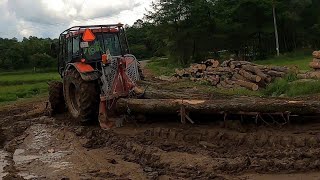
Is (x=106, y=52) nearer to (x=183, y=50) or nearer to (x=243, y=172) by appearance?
(x=243, y=172)

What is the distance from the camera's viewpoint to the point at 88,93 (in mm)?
10406

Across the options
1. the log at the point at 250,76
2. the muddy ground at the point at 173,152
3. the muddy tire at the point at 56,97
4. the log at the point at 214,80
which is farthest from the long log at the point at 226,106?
the log at the point at 214,80

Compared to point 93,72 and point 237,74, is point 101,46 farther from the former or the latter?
point 237,74

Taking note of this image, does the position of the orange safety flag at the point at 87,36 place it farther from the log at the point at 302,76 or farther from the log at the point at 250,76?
the log at the point at 302,76

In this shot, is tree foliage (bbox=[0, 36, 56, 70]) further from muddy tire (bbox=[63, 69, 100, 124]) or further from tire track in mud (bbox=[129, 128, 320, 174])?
tire track in mud (bbox=[129, 128, 320, 174])

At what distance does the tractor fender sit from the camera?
1046 cm

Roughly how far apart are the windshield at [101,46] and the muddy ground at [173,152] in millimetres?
2251

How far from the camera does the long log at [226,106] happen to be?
24.0 ft

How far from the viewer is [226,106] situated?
25.7ft

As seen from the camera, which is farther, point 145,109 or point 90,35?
point 90,35

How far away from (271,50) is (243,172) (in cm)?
4186

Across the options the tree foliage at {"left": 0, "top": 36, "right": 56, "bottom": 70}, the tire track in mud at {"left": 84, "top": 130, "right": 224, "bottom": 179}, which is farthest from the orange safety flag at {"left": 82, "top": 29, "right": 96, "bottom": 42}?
the tree foliage at {"left": 0, "top": 36, "right": 56, "bottom": 70}

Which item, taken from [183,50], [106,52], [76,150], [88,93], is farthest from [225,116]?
[183,50]

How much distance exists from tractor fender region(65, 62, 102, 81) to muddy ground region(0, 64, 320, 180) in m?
1.28
